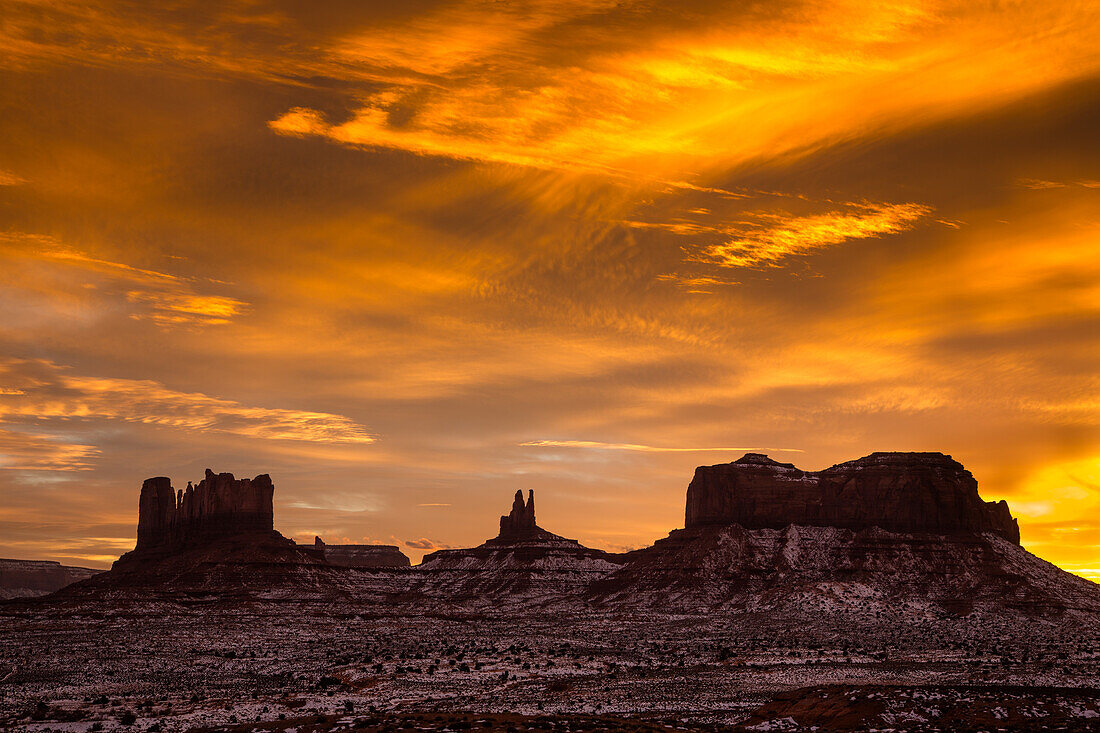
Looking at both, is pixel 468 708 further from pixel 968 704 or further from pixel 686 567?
pixel 686 567

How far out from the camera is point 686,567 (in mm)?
194750

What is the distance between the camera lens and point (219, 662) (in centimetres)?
9750

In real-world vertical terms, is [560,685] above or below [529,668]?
below

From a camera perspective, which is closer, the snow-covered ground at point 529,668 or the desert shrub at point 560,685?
the snow-covered ground at point 529,668

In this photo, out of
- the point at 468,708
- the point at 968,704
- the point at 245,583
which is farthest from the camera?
the point at 245,583

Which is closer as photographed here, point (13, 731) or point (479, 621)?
point (13, 731)

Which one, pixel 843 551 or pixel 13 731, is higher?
pixel 843 551

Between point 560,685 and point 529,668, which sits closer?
point 560,685

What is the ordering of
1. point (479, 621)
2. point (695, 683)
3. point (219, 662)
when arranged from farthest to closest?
1. point (479, 621)
2. point (219, 662)
3. point (695, 683)

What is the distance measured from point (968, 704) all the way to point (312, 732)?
35215mm

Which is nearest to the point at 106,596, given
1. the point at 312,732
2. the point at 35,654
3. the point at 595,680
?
the point at 35,654

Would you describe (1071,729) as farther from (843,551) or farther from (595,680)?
(843,551)

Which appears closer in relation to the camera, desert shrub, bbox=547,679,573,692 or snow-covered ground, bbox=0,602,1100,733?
snow-covered ground, bbox=0,602,1100,733

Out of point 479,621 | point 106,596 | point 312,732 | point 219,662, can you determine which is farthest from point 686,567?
point 312,732
